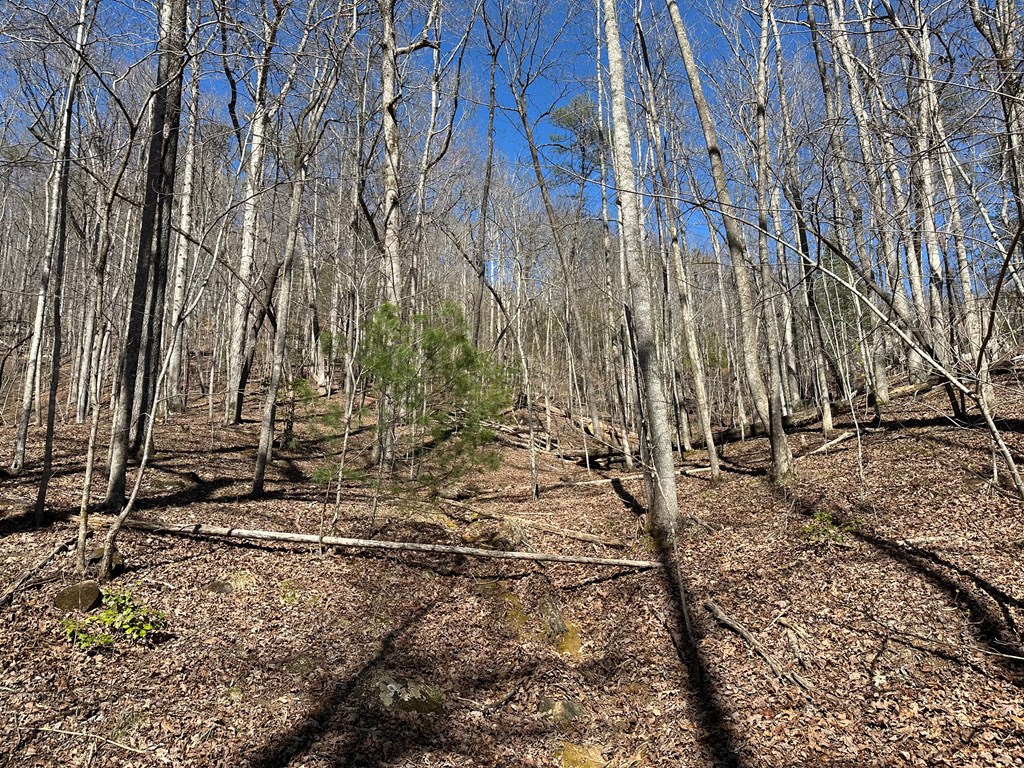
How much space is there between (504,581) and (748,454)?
704 centimetres

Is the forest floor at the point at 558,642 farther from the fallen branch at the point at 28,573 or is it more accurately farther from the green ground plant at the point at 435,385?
the green ground plant at the point at 435,385

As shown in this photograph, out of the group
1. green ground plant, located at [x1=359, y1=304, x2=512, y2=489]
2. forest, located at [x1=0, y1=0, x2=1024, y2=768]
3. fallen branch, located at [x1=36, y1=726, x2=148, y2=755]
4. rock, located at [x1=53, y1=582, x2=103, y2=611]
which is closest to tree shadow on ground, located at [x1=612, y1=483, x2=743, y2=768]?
forest, located at [x1=0, y1=0, x2=1024, y2=768]

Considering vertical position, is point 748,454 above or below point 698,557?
above

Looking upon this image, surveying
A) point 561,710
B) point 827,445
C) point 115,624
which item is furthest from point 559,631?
point 827,445

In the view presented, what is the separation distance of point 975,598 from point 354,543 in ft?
20.4

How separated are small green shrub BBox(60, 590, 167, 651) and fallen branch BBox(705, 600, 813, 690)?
5.10 meters

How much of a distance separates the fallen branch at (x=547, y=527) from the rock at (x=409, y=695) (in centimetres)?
359

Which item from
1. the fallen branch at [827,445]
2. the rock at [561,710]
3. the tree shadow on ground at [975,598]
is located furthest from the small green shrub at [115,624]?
the fallen branch at [827,445]

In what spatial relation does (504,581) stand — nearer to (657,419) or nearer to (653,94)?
(657,419)

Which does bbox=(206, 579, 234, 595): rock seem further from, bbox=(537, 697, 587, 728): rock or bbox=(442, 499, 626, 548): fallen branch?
bbox=(442, 499, 626, 548): fallen branch

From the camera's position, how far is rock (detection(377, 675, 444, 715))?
14.9 feet

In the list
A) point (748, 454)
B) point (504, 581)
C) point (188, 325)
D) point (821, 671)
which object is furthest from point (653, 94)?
point (188, 325)

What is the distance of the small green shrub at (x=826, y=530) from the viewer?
6.13m

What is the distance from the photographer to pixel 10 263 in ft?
96.2
